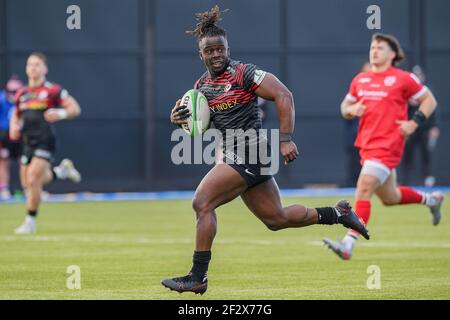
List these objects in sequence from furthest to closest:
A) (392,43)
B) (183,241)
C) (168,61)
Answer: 1. (168,61)
2. (183,241)
3. (392,43)

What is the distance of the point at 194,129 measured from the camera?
10.8 metres

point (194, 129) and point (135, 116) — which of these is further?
point (135, 116)

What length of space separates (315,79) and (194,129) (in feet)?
56.9

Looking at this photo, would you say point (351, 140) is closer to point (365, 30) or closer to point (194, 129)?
point (365, 30)

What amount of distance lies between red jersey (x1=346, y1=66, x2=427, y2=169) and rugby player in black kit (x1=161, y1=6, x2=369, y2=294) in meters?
3.44

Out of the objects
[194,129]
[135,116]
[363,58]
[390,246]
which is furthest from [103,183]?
[194,129]

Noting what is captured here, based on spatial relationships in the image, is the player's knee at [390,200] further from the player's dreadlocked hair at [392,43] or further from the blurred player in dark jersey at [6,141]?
the blurred player in dark jersey at [6,141]

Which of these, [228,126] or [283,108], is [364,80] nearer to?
[228,126]

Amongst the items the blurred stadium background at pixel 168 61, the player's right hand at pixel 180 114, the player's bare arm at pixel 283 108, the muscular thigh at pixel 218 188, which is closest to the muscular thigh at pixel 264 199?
the muscular thigh at pixel 218 188

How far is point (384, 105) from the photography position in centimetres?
1436

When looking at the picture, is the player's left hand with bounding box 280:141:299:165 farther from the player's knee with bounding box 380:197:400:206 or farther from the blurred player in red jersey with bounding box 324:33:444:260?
the player's knee with bounding box 380:197:400:206

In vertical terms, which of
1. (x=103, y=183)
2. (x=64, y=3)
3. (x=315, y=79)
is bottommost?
(x=103, y=183)

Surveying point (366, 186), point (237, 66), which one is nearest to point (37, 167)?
point (366, 186)

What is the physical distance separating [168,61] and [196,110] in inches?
662
